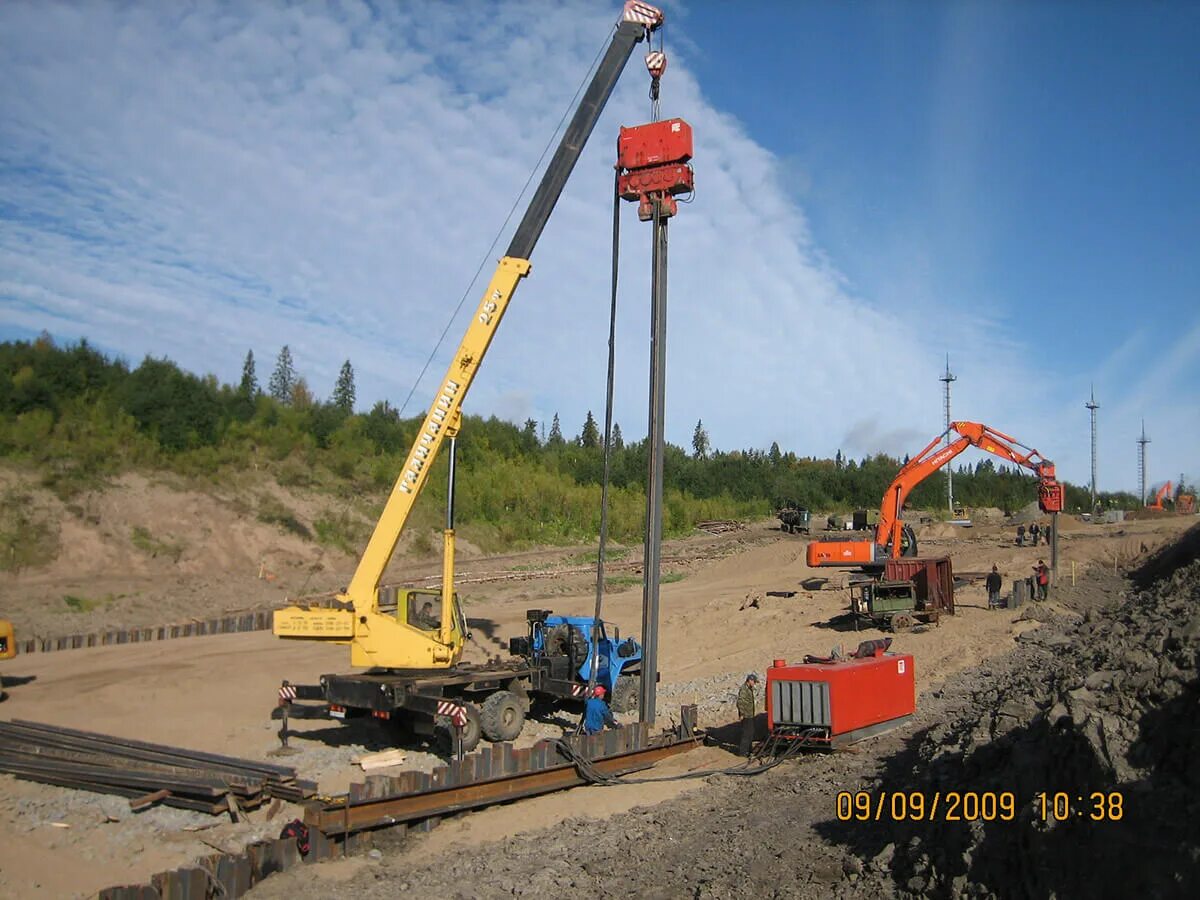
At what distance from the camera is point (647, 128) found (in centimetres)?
1430

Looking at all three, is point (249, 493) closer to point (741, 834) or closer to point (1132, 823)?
point (741, 834)

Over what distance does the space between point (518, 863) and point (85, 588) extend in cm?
2813

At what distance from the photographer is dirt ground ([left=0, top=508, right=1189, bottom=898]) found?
11.1m

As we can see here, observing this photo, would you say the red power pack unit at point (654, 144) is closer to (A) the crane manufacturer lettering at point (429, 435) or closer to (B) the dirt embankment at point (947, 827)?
(A) the crane manufacturer lettering at point (429, 435)

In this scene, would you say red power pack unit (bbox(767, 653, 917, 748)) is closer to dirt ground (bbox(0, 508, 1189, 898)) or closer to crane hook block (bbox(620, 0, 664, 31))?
dirt ground (bbox(0, 508, 1189, 898))

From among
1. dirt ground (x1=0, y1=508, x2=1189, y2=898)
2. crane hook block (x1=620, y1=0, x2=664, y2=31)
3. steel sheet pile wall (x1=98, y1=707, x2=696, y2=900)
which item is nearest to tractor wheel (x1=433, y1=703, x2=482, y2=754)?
dirt ground (x1=0, y1=508, x2=1189, y2=898)

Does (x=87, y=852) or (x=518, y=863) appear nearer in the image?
(x=518, y=863)

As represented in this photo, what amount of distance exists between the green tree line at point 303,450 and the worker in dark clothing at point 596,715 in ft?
56.3

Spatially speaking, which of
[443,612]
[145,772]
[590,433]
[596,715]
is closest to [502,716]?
[596,715]

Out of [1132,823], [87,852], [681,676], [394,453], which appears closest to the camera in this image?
[1132,823]

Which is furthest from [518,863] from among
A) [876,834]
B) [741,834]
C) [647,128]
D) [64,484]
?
[64,484]

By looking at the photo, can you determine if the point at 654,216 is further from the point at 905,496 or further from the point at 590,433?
the point at 590,433

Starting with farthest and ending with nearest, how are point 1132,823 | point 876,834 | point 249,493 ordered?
point 249,493, point 876,834, point 1132,823

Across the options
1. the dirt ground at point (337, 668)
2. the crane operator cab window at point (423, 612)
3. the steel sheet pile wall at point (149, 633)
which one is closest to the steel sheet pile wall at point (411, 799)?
the dirt ground at point (337, 668)
